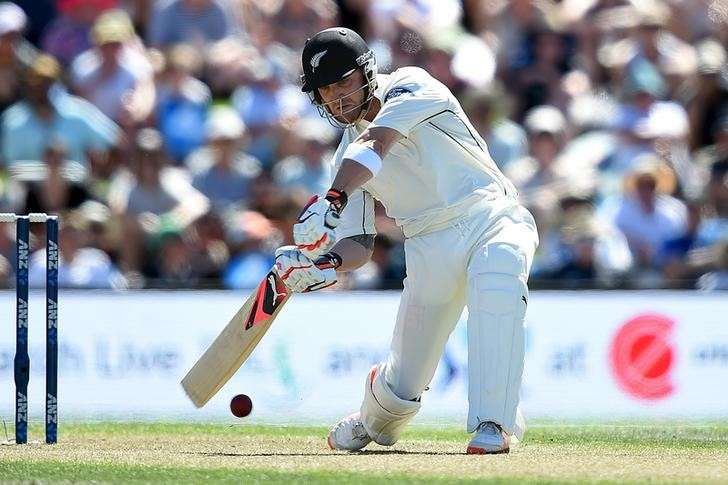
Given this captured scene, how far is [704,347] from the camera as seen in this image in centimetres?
815

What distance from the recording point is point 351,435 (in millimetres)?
5996

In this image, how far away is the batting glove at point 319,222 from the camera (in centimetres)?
506

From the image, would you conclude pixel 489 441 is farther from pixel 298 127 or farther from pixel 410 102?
pixel 298 127

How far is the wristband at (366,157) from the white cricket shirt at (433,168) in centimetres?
32

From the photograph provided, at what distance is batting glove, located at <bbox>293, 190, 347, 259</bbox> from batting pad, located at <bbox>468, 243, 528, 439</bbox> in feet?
2.21

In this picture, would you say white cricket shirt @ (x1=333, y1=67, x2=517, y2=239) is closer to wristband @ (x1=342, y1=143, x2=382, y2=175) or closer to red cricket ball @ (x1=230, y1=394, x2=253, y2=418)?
wristband @ (x1=342, y1=143, x2=382, y2=175)

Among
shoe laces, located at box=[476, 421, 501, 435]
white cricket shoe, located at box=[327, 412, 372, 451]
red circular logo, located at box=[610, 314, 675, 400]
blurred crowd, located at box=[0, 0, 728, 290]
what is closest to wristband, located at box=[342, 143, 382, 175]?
shoe laces, located at box=[476, 421, 501, 435]

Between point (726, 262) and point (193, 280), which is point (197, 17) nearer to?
point (193, 280)

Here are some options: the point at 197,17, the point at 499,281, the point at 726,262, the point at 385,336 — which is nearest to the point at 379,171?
the point at 499,281

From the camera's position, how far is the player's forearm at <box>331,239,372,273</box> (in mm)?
5703

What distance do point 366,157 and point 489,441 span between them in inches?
46.5

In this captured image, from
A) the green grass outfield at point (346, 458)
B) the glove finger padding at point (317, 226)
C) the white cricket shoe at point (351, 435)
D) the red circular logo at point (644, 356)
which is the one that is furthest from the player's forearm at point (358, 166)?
the red circular logo at point (644, 356)

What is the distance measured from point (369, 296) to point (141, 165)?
2.31m

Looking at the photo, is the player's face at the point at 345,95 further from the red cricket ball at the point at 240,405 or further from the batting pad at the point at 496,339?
the red cricket ball at the point at 240,405
